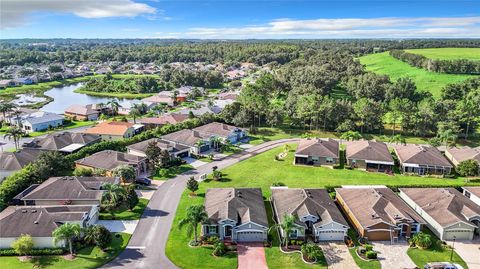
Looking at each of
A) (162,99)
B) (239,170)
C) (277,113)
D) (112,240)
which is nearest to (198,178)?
(239,170)

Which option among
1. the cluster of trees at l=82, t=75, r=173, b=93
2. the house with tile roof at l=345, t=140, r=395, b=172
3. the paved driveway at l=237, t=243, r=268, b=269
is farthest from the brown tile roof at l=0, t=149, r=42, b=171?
the cluster of trees at l=82, t=75, r=173, b=93

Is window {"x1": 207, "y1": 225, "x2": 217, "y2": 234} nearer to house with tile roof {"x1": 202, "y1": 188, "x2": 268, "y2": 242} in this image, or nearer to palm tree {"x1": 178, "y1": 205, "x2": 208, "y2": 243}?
house with tile roof {"x1": 202, "y1": 188, "x2": 268, "y2": 242}

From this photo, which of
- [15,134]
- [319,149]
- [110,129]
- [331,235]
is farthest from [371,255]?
[15,134]

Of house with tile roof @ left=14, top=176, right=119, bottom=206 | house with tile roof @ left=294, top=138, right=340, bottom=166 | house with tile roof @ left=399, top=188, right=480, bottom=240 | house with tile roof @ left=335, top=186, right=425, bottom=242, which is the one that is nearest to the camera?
house with tile roof @ left=335, top=186, right=425, bottom=242

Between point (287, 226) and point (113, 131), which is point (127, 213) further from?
point (113, 131)

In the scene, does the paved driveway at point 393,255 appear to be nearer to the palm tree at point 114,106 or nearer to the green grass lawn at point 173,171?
the green grass lawn at point 173,171

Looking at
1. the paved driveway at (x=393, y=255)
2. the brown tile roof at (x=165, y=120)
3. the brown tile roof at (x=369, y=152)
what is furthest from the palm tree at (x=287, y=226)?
the brown tile roof at (x=165, y=120)
